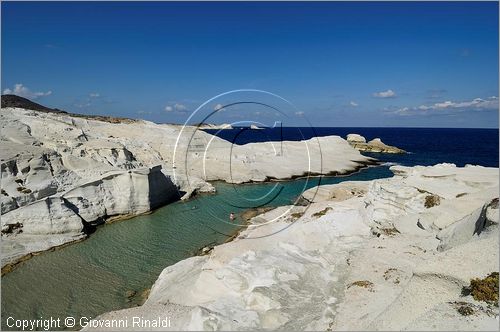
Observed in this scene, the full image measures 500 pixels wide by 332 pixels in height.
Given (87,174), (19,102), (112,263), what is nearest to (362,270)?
(112,263)

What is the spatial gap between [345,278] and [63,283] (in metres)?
18.8

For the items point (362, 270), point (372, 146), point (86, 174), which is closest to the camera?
point (362, 270)

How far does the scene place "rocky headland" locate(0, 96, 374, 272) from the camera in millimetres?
30188

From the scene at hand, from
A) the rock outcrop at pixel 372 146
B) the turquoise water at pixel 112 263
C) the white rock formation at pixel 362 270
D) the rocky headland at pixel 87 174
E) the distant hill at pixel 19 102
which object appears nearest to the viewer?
the white rock formation at pixel 362 270

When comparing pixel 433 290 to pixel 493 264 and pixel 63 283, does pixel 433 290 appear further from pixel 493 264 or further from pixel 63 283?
pixel 63 283

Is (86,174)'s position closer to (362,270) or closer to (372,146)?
(362,270)

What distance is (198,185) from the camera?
5069cm

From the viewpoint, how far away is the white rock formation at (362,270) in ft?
42.4

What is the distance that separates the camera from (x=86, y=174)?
129ft

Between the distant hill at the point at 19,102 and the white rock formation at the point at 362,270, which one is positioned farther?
the distant hill at the point at 19,102

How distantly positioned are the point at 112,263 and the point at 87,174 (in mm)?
16102

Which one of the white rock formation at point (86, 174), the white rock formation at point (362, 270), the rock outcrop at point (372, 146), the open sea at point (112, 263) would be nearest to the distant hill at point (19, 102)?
the white rock formation at point (86, 174)

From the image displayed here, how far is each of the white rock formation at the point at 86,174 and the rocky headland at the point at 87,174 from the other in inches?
3.0

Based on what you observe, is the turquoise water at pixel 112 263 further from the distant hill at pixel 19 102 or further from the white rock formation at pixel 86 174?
the distant hill at pixel 19 102
